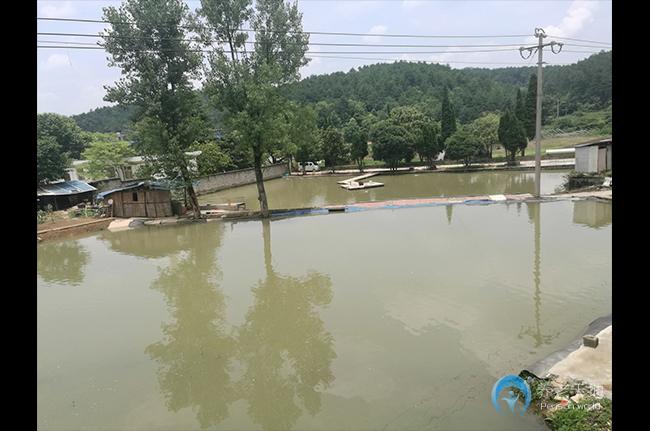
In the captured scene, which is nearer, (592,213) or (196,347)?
(196,347)

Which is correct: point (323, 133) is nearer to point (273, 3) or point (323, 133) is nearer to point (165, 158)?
point (273, 3)

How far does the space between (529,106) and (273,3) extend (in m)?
33.2

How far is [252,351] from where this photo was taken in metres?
8.21

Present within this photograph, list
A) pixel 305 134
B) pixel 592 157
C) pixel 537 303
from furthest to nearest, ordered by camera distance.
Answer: pixel 305 134 < pixel 592 157 < pixel 537 303

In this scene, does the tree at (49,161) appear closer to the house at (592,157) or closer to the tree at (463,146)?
the tree at (463,146)

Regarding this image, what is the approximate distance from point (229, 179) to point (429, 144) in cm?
1705

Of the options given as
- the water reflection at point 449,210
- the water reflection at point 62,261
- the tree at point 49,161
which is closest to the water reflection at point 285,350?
the water reflection at point 62,261

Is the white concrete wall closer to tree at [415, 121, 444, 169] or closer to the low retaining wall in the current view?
tree at [415, 121, 444, 169]

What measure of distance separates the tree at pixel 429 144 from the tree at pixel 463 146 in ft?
3.62

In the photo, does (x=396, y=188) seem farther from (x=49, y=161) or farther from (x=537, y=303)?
(x=49, y=161)

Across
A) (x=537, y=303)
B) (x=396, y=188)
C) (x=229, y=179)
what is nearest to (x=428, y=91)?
(x=229, y=179)
